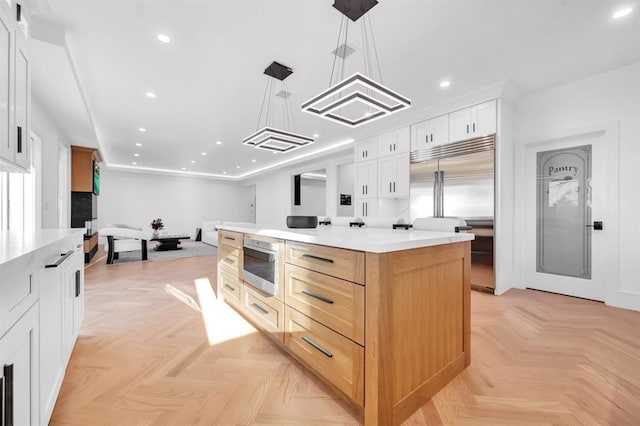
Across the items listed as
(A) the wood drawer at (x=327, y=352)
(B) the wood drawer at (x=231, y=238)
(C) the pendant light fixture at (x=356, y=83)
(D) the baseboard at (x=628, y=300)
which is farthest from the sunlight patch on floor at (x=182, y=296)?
(D) the baseboard at (x=628, y=300)

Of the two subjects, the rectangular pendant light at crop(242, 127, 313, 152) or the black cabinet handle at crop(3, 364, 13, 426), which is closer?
the black cabinet handle at crop(3, 364, 13, 426)

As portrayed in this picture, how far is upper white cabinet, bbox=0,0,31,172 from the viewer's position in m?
1.60

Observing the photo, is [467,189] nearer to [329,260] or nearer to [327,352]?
[329,260]

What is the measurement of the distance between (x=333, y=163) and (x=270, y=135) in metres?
4.54

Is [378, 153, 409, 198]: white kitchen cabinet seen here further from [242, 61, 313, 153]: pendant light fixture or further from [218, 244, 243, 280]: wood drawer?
[218, 244, 243, 280]: wood drawer

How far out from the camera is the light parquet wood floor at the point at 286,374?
4.77 ft

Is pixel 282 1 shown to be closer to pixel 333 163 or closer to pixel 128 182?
pixel 333 163

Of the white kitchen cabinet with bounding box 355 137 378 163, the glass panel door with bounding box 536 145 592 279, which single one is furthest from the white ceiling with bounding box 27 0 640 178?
the white kitchen cabinet with bounding box 355 137 378 163

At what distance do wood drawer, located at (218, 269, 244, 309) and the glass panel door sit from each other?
406cm

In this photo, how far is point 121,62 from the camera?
10.4ft

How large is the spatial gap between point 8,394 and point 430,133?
4.94 metres

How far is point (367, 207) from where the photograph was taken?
564cm

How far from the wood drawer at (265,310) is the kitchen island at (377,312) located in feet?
0.07

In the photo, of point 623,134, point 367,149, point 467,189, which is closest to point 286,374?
point 467,189
